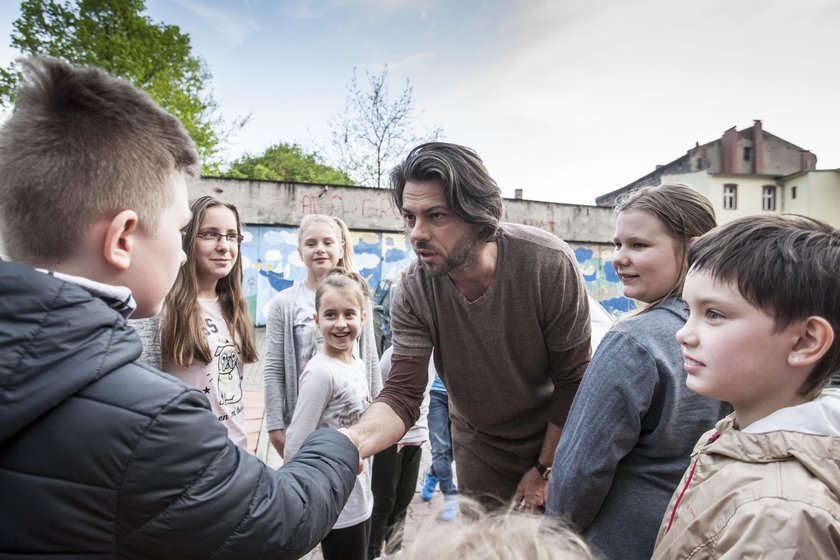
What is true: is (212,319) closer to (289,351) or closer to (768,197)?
(289,351)

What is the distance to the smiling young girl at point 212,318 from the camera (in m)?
2.38

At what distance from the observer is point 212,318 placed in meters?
2.63

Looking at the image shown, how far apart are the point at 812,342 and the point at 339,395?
6.52 feet

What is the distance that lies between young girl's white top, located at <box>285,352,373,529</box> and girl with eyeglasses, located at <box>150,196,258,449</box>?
0.31 metres

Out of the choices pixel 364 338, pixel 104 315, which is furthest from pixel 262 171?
pixel 104 315

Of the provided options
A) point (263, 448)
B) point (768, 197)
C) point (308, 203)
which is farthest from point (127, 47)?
point (768, 197)

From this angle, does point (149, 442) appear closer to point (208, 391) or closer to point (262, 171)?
point (208, 391)

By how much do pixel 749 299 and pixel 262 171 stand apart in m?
31.8

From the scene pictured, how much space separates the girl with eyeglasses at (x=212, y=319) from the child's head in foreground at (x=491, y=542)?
5.37 feet

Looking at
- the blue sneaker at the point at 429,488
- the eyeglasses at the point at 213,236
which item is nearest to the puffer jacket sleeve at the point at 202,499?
the eyeglasses at the point at 213,236

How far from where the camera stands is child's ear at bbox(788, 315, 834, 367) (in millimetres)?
1077

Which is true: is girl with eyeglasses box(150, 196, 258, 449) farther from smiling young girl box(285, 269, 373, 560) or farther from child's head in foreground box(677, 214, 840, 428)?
child's head in foreground box(677, 214, 840, 428)

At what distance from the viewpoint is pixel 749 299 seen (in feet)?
3.71

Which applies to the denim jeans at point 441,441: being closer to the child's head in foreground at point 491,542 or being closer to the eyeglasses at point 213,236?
the eyeglasses at point 213,236
